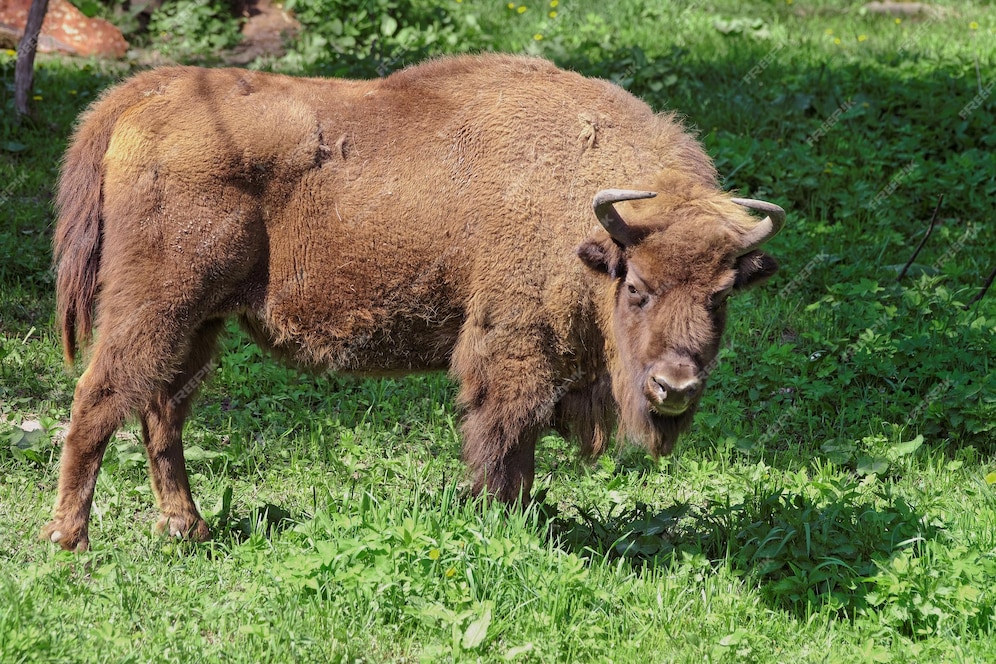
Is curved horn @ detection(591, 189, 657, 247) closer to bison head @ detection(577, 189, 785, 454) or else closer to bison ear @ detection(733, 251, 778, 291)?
bison head @ detection(577, 189, 785, 454)

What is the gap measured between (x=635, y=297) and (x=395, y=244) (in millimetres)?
1147

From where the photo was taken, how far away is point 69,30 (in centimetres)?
1094

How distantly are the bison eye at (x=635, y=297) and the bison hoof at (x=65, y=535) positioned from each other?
2.65m

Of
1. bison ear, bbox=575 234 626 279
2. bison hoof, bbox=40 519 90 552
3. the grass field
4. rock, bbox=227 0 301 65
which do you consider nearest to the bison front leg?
the grass field

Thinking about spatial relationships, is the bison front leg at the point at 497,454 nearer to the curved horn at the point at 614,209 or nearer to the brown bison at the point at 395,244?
the brown bison at the point at 395,244

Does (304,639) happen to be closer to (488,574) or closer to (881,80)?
(488,574)

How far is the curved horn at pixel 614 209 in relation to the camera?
176 inches

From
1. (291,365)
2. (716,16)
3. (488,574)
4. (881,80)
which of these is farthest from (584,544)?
(716,16)

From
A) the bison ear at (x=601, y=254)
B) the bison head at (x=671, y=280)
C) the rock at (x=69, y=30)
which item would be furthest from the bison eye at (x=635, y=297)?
the rock at (x=69, y=30)

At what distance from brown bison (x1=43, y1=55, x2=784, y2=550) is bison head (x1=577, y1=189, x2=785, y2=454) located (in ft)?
0.05

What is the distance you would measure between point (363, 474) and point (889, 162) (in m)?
5.64

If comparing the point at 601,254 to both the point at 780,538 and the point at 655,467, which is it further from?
the point at 655,467

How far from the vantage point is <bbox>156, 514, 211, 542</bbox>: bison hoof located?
507 cm

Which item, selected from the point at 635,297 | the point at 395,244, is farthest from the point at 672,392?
the point at 395,244
